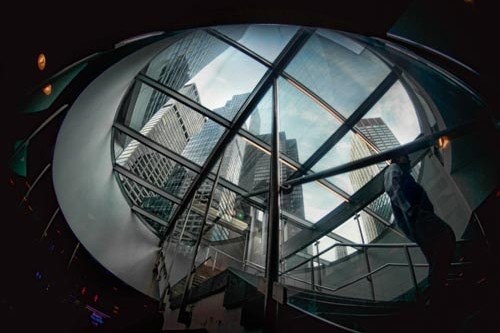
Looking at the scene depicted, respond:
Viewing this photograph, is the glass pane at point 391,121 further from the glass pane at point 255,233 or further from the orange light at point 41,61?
the orange light at point 41,61

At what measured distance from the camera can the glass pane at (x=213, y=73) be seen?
444cm

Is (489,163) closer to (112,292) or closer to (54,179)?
(54,179)

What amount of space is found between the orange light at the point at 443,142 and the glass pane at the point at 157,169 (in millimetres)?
4667

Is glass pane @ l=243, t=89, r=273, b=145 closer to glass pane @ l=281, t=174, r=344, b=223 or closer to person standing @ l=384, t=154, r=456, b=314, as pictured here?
glass pane @ l=281, t=174, r=344, b=223

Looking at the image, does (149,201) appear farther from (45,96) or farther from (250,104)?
(45,96)

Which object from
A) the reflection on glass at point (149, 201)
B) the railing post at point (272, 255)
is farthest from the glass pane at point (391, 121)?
the reflection on glass at point (149, 201)

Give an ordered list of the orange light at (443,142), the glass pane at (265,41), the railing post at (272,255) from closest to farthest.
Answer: the railing post at (272,255) → the orange light at (443,142) → the glass pane at (265,41)

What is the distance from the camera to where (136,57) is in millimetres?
2594

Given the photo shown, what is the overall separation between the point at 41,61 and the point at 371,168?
409 cm

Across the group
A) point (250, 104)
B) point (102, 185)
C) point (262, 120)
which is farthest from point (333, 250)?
point (102, 185)

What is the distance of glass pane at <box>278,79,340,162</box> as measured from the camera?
4.70 m

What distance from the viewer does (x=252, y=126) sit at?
17.8 ft

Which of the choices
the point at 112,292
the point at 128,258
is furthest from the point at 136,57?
the point at 112,292

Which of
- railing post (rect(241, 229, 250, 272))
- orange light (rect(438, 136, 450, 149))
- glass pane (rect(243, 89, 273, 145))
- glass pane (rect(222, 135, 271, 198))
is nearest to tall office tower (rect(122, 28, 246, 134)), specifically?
glass pane (rect(243, 89, 273, 145))
